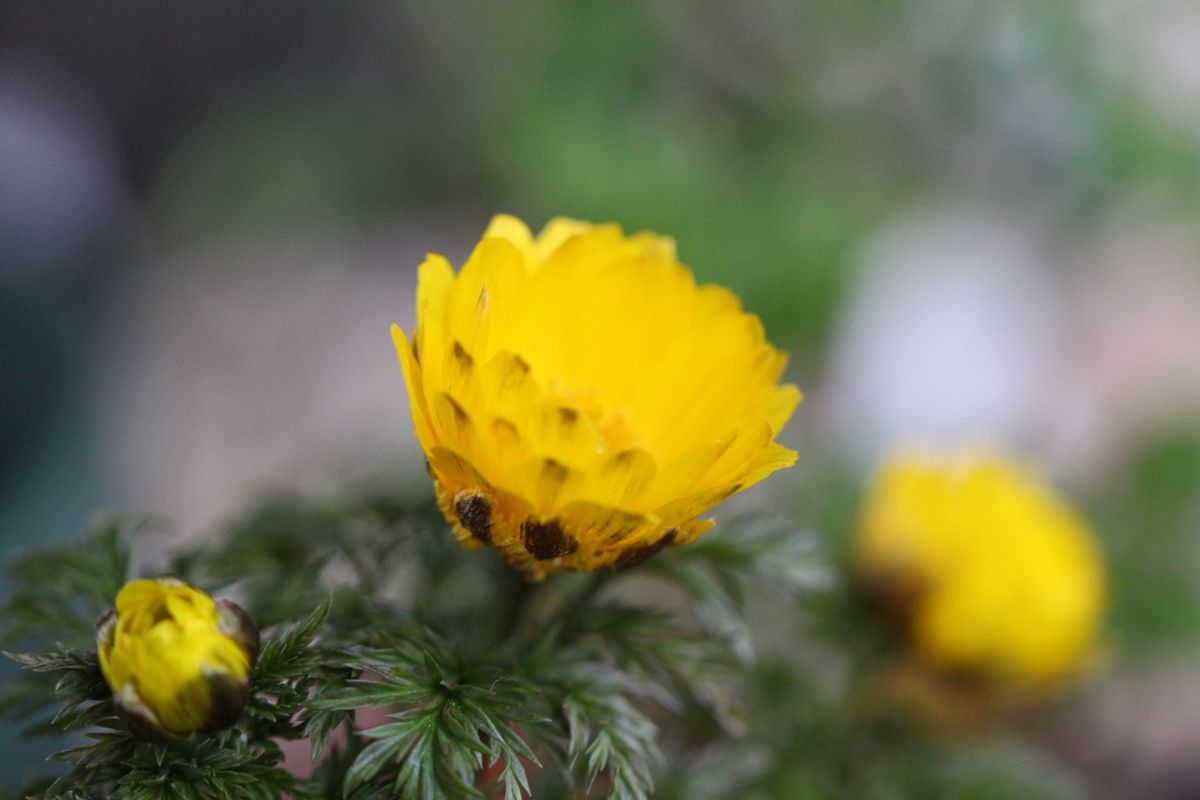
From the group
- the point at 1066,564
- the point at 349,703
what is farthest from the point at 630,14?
the point at 349,703

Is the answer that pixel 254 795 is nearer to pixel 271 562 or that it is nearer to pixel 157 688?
pixel 157 688

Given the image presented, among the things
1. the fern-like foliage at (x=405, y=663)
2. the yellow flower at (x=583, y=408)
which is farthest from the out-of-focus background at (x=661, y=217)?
the yellow flower at (x=583, y=408)

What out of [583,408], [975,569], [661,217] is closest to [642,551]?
[583,408]

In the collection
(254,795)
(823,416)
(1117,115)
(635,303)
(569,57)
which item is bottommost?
(254,795)

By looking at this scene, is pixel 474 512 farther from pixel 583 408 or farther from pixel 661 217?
pixel 661 217

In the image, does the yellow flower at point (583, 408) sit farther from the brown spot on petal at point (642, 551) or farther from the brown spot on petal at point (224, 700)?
the brown spot on petal at point (224, 700)
